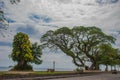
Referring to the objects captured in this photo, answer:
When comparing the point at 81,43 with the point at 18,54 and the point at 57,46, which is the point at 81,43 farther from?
the point at 18,54

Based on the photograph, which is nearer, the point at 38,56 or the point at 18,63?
the point at 18,63

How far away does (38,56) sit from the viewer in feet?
223

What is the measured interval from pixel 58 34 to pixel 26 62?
2584cm

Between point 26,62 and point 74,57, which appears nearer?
point 26,62

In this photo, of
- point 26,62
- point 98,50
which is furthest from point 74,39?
point 26,62

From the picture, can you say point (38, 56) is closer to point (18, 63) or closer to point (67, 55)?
point (18, 63)

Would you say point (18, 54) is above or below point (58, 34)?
below

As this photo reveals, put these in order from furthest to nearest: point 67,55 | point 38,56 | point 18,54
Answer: point 67,55 < point 38,56 < point 18,54

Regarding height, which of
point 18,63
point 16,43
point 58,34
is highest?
point 58,34

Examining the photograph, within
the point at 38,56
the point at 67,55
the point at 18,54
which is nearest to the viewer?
the point at 18,54

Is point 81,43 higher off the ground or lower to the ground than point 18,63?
higher

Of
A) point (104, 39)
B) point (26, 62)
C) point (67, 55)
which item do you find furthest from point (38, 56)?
point (104, 39)

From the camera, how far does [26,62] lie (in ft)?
194

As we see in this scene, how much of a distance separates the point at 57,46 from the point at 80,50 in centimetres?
749
